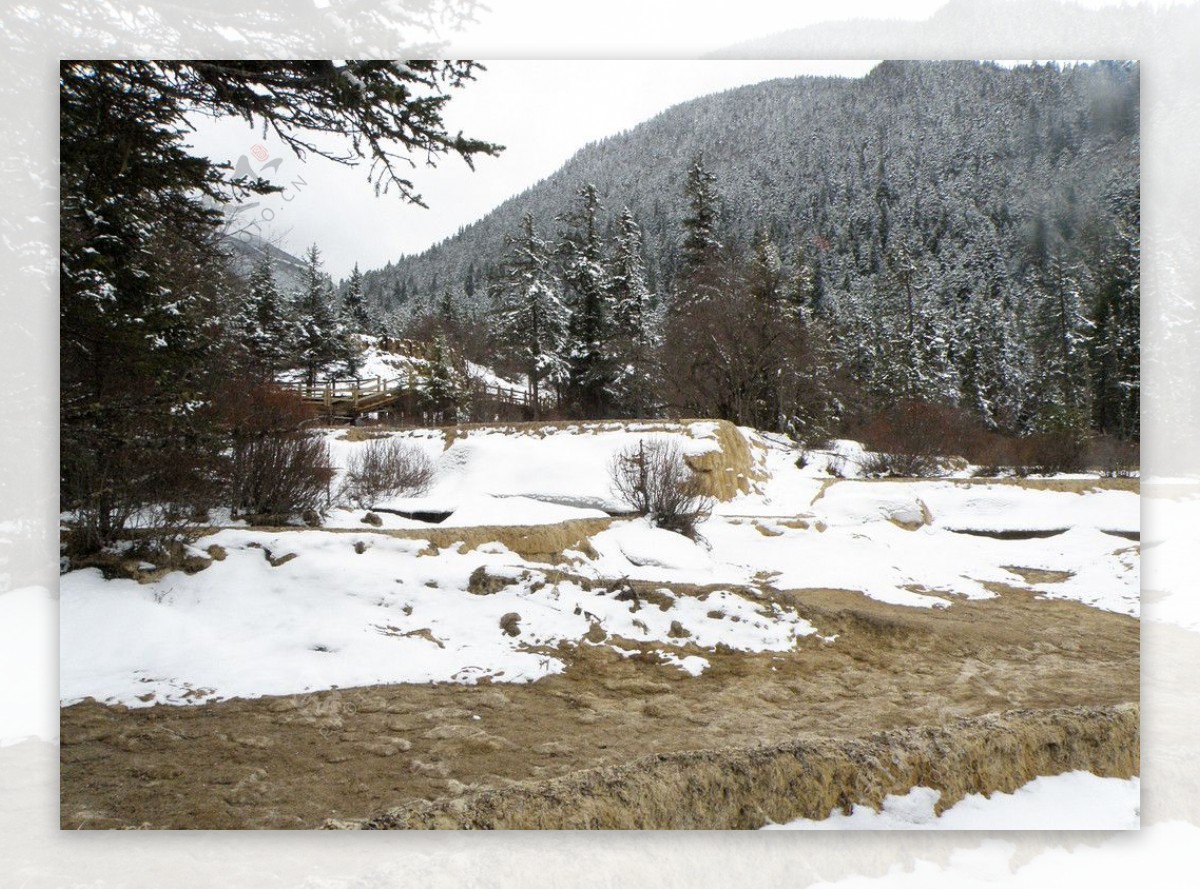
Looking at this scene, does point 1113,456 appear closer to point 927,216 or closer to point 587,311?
point 927,216

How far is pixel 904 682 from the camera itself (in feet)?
12.7

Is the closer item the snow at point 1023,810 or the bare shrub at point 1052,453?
the snow at point 1023,810

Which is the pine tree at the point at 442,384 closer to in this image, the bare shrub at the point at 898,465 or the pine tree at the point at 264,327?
the pine tree at the point at 264,327

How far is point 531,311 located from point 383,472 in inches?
97.8

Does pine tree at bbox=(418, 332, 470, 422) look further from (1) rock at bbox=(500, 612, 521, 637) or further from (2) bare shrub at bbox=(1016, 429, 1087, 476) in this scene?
(2) bare shrub at bbox=(1016, 429, 1087, 476)

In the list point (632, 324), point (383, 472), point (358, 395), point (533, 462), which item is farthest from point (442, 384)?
point (632, 324)

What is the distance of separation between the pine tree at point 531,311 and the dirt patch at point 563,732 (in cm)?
345

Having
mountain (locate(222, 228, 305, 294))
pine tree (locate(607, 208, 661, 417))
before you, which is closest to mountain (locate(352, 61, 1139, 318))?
pine tree (locate(607, 208, 661, 417))

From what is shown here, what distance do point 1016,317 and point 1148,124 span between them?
1.63 meters

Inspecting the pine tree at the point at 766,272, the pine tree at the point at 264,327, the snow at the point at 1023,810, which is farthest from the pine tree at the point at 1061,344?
the pine tree at the point at 264,327

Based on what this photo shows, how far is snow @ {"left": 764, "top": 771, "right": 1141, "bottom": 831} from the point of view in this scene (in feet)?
9.73

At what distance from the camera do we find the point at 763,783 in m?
2.95

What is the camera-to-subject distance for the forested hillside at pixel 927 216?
4020mm

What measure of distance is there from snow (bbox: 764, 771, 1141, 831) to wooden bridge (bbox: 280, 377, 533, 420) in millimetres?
4729
